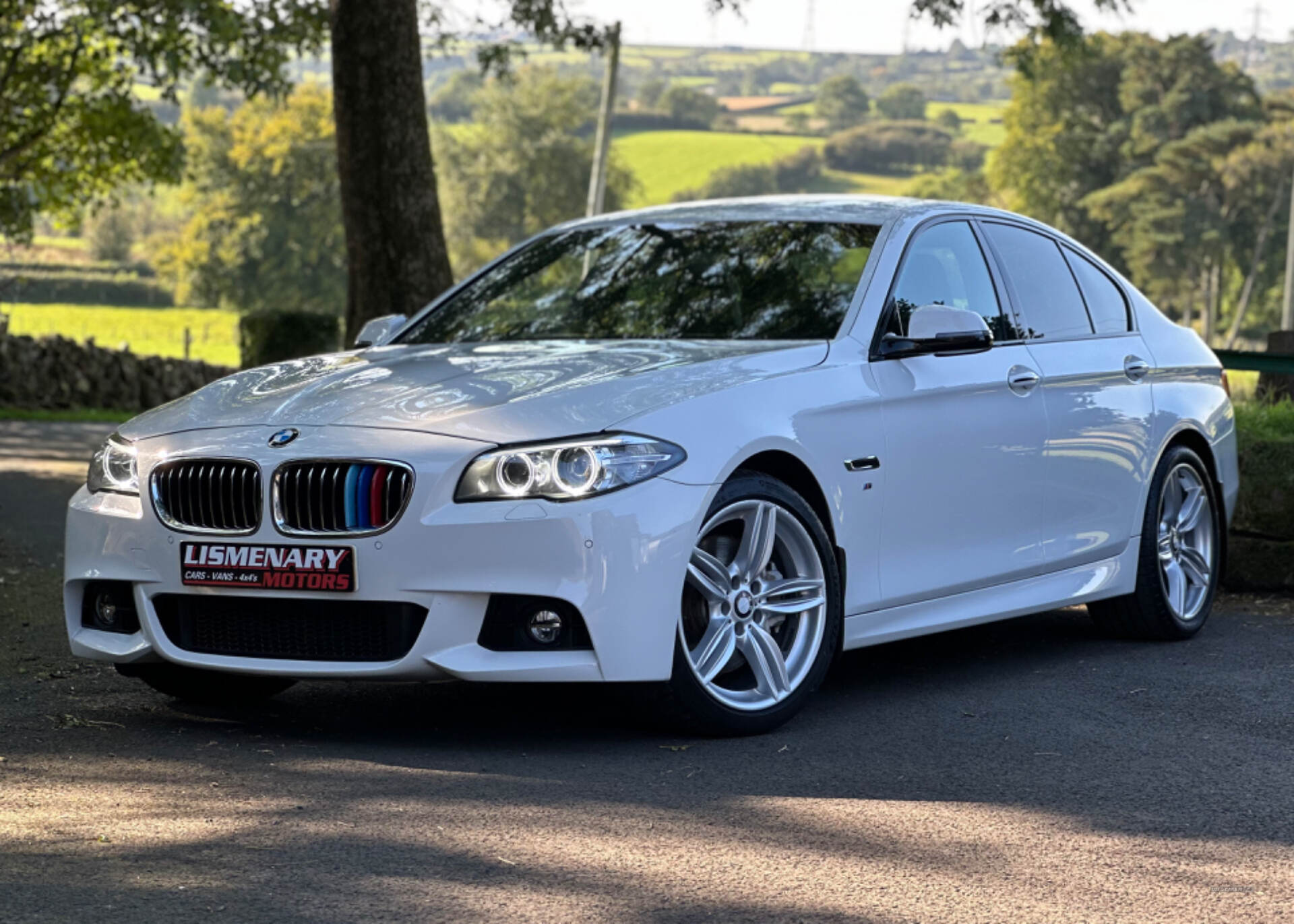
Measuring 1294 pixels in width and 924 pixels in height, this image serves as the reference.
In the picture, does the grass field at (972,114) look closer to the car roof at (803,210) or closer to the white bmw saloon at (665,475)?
the car roof at (803,210)

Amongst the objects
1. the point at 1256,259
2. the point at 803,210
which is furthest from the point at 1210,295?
the point at 803,210

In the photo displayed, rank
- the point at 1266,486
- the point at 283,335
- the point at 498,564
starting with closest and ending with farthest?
1. the point at 498,564
2. the point at 1266,486
3. the point at 283,335

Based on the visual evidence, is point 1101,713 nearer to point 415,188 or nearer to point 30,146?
point 415,188

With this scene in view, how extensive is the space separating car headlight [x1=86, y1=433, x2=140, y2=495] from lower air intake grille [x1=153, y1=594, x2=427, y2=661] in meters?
0.36

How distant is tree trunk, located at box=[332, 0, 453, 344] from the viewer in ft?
38.1

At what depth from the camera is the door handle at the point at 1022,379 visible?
642 cm

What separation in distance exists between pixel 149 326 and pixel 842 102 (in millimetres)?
79102

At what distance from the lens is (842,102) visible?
14938 centimetres

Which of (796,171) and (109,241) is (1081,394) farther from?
(109,241)

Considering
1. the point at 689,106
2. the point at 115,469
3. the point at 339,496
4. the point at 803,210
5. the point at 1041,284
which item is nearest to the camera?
the point at 339,496

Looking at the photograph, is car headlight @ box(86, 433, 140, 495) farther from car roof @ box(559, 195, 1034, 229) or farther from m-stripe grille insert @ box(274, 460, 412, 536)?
car roof @ box(559, 195, 1034, 229)

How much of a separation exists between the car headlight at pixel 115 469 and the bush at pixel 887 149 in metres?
127

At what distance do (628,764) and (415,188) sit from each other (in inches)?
294

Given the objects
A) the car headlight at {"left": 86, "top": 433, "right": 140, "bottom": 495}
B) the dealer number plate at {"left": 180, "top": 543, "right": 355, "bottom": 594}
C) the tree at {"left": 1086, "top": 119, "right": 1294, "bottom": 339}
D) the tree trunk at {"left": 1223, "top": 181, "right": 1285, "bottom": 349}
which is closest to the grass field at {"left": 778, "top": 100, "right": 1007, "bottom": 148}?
the tree at {"left": 1086, "top": 119, "right": 1294, "bottom": 339}
